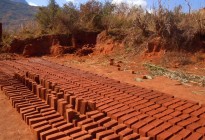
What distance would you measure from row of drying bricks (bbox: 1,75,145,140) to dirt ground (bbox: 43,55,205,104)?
2.65 metres

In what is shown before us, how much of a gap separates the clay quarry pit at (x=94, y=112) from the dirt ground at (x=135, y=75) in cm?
41

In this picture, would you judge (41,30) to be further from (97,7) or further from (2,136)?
(2,136)

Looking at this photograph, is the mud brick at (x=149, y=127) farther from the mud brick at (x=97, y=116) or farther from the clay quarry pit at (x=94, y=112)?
the mud brick at (x=97, y=116)

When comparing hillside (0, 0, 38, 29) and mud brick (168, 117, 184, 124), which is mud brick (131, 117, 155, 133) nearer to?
mud brick (168, 117, 184, 124)

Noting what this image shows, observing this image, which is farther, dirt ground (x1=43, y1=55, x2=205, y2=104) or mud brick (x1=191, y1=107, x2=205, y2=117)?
dirt ground (x1=43, y1=55, x2=205, y2=104)

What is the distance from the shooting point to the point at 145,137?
131 inches

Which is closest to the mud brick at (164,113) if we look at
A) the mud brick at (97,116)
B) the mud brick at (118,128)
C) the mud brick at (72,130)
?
the mud brick at (118,128)

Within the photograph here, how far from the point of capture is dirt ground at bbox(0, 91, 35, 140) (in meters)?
4.01

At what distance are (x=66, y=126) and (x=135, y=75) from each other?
4651 mm

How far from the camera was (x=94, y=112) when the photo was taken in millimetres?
4109

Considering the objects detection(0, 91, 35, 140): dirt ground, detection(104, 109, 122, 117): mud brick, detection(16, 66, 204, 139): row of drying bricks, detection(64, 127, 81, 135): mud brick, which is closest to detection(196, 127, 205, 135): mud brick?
detection(16, 66, 204, 139): row of drying bricks

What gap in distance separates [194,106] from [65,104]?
205 cm

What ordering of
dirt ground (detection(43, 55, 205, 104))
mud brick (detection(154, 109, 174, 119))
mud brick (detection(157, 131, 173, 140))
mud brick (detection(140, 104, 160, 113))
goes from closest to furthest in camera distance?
mud brick (detection(157, 131, 173, 140))
mud brick (detection(154, 109, 174, 119))
mud brick (detection(140, 104, 160, 113))
dirt ground (detection(43, 55, 205, 104))

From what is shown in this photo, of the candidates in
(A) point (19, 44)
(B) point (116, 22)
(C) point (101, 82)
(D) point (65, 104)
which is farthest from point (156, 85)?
(A) point (19, 44)
